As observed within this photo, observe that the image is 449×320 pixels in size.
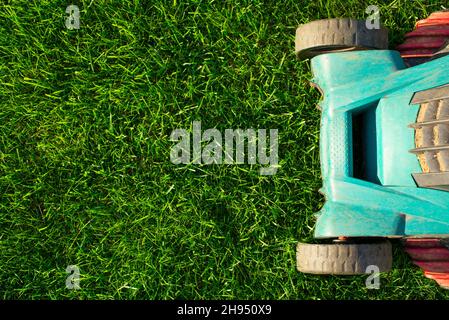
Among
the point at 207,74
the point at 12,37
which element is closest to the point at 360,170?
the point at 207,74

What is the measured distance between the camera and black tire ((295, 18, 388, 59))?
7.37 feet

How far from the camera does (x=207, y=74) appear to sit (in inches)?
101

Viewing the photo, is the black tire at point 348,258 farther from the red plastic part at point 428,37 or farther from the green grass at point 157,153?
the red plastic part at point 428,37

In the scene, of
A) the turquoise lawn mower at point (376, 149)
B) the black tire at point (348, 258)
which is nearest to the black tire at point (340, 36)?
the turquoise lawn mower at point (376, 149)

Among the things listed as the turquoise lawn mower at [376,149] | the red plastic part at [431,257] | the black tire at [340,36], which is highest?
the black tire at [340,36]

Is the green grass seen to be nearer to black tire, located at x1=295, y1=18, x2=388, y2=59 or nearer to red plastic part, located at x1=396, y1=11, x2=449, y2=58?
red plastic part, located at x1=396, y1=11, x2=449, y2=58

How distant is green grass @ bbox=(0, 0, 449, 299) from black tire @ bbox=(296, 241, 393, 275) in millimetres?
312

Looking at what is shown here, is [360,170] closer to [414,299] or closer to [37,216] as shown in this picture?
[414,299]

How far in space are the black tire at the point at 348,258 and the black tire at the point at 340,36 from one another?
2.62 ft

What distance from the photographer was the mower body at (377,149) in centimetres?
209

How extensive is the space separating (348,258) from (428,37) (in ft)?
3.36

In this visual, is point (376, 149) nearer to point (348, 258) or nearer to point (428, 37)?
point (348, 258)

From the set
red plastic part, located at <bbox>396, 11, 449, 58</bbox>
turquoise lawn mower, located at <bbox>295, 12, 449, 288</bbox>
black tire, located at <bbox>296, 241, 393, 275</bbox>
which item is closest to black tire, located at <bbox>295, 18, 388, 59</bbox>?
turquoise lawn mower, located at <bbox>295, 12, 449, 288</bbox>
